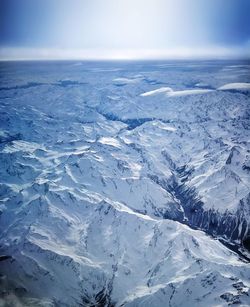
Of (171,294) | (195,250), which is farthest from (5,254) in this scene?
(195,250)

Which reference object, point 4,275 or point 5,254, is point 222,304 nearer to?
point 4,275

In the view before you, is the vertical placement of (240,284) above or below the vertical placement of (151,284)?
above

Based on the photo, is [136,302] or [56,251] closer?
[136,302]

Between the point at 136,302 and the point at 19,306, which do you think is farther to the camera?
the point at 136,302

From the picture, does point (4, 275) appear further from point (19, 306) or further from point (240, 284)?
point (240, 284)

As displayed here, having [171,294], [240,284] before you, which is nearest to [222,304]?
[240,284]

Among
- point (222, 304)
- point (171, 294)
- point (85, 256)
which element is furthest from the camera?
point (85, 256)

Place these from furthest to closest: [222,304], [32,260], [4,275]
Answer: [32,260] < [4,275] < [222,304]

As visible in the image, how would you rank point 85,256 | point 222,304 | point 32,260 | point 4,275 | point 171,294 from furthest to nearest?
point 85,256, point 32,260, point 4,275, point 171,294, point 222,304

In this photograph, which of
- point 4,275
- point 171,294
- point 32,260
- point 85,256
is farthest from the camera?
point 85,256
